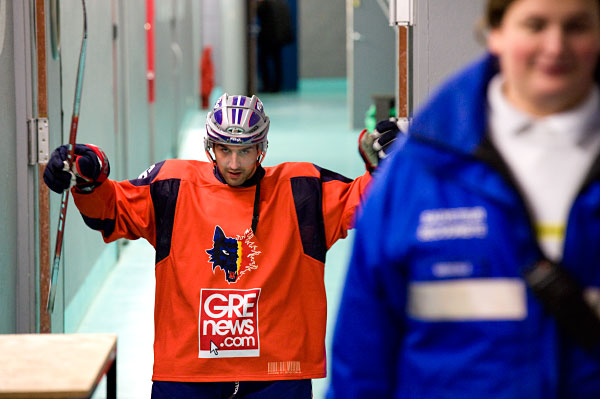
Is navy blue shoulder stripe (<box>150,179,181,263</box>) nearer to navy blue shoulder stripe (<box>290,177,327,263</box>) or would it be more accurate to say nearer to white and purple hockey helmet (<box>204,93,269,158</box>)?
white and purple hockey helmet (<box>204,93,269,158</box>)

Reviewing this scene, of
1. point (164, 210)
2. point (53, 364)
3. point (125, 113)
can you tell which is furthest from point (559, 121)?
point (125, 113)

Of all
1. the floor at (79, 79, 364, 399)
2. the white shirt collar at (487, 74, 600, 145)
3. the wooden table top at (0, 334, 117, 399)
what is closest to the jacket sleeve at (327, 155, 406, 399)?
the white shirt collar at (487, 74, 600, 145)

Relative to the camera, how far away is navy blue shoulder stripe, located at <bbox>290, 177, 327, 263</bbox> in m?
3.36

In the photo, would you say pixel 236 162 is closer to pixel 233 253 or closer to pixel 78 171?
pixel 233 253

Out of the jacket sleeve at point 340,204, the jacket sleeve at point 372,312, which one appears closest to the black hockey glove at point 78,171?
the jacket sleeve at point 340,204

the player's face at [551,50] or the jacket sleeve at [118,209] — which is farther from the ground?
the player's face at [551,50]

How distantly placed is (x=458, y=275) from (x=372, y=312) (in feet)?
0.62

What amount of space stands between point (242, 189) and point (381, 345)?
1681 mm

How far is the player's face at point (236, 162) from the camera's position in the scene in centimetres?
335

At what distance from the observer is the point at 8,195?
3951 millimetres

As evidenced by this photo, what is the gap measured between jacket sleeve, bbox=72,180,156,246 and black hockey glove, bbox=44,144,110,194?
0.04m

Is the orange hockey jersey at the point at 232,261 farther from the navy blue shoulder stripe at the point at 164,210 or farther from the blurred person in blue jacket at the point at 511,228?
the blurred person in blue jacket at the point at 511,228

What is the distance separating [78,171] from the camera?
3.15m

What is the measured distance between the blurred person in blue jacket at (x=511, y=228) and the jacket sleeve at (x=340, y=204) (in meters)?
1.58
